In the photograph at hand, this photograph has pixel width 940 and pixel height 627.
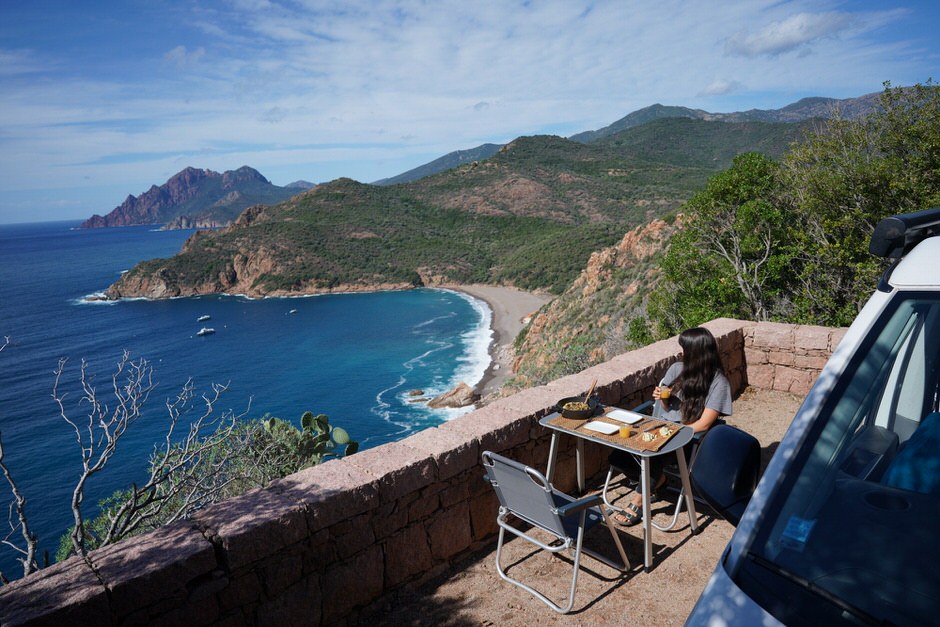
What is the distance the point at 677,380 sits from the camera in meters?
4.75

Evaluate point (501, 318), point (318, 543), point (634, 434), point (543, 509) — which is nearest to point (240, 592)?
point (318, 543)

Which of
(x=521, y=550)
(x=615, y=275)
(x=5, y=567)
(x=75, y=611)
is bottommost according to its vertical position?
(x=5, y=567)

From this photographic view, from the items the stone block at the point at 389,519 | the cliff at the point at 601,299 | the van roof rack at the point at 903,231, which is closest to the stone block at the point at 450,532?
Result: the stone block at the point at 389,519

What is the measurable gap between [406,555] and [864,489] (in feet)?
9.17

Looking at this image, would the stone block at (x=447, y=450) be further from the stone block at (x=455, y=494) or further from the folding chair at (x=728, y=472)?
the folding chair at (x=728, y=472)

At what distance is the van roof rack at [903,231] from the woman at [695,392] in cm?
257

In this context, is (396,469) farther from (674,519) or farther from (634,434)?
(674,519)

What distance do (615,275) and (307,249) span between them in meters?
61.0

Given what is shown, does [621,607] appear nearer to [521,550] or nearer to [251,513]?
[521,550]

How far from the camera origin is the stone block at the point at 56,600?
7.46 feet

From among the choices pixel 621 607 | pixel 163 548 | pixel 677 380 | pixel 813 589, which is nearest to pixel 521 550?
pixel 621 607

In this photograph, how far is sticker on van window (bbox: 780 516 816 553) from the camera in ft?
4.80

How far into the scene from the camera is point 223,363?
2258 inches

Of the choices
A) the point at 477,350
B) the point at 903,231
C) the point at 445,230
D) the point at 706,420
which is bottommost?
the point at 477,350
